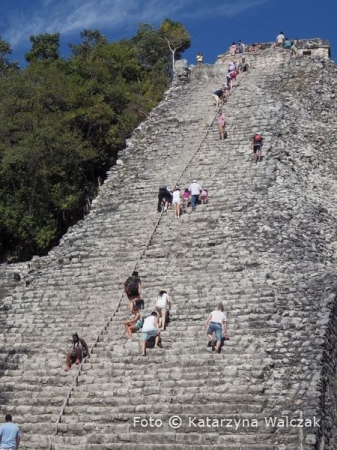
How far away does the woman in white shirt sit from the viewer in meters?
12.5

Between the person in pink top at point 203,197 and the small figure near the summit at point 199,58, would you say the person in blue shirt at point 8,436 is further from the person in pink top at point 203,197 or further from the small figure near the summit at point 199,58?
the small figure near the summit at point 199,58

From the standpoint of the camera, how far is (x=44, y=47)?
36.3 m

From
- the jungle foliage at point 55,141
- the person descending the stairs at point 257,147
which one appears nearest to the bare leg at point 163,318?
the person descending the stairs at point 257,147

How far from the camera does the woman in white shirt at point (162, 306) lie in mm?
12547

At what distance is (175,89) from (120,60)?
24.4 feet

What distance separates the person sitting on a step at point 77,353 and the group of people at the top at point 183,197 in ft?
17.7

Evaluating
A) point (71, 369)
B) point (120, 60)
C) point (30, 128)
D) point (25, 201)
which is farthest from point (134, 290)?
point (120, 60)

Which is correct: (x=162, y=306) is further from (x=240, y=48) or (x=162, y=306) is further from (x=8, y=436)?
(x=240, y=48)

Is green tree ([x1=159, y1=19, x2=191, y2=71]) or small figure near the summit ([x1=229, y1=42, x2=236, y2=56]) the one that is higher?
green tree ([x1=159, y1=19, x2=191, y2=71])

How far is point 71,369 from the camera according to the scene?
473 inches

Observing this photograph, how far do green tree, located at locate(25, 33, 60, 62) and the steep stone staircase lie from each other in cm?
1805

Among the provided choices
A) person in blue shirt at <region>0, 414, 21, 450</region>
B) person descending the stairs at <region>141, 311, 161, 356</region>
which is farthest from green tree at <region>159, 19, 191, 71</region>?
person in blue shirt at <region>0, 414, 21, 450</region>

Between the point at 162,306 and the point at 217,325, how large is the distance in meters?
1.38

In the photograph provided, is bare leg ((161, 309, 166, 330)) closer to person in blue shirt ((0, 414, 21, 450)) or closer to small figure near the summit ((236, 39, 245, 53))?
person in blue shirt ((0, 414, 21, 450))
